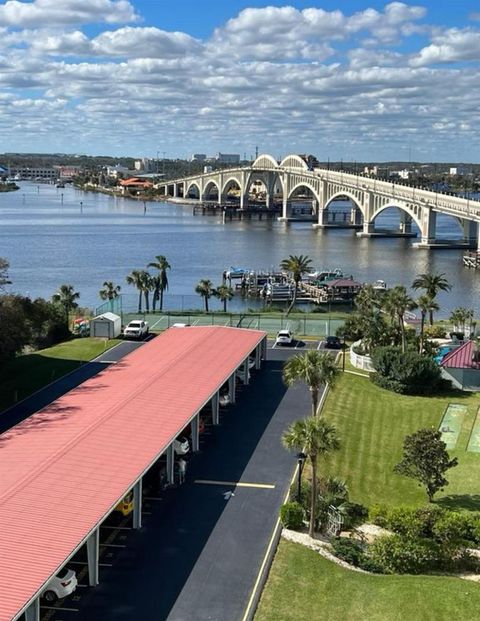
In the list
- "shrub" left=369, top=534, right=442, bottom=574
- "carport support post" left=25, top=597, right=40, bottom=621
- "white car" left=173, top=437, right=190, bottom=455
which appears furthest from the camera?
"white car" left=173, top=437, right=190, bottom=455

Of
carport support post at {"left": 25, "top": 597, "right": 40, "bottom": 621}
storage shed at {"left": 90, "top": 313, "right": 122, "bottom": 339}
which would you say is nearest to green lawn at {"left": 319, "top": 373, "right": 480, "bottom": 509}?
carport support post at {"left": 25, "top": 597, "right": 40, "bottom": 621}

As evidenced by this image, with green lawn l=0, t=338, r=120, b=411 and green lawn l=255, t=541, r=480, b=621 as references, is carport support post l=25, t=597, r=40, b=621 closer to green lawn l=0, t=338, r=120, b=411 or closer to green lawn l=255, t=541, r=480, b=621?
green lawn l=255, t=541, r=480, b=621

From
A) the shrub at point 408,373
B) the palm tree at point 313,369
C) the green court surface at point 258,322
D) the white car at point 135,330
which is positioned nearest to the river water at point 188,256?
the green court surface at point 258,322

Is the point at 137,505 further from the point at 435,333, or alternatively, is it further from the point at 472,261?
the point at 472,261

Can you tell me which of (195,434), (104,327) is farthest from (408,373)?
(104,327)

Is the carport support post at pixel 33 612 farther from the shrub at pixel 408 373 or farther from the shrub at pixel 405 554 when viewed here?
the shrub at pixel 408 373

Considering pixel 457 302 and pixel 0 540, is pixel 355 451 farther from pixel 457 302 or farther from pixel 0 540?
pixel 457 302

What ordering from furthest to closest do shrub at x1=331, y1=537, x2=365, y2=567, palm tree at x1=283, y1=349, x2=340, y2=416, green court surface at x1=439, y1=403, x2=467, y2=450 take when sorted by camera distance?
green court surface at x1=439, y1=403, x2=467, y2=450, palm tree at x1=283, y1=349, x2=340, y2=416, shrub at x1=331, y1=537, x2=365, y2=567
